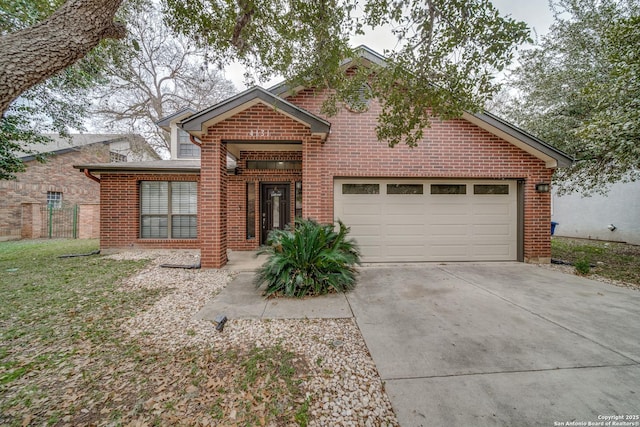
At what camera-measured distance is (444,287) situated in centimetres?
464

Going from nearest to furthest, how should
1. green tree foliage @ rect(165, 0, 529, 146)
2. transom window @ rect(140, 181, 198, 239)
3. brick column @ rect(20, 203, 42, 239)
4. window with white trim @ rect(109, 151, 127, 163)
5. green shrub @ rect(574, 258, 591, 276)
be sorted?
green tree foliage @ rect(165, 0, 529, 146) < green shrub @ rect(574, 258, 591, 276) < transom window @ rect(140, 181, 198, 239) < brick column @ rect(20, 203, 42, 239) < window with white trim @ rect(109, 151, 127, 163)

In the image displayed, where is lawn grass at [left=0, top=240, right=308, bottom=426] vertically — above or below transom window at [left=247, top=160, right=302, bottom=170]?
below

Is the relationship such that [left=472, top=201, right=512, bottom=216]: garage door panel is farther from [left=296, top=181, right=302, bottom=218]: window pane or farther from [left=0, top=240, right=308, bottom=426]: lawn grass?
[left=0, top=240, right=308, bottom=426]: lawn grass

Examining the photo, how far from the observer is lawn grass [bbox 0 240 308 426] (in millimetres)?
1856

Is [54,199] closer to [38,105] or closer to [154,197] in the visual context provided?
[38,105]

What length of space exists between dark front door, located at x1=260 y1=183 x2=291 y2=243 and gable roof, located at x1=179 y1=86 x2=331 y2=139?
318cm

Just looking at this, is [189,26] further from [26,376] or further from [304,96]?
[26,376]

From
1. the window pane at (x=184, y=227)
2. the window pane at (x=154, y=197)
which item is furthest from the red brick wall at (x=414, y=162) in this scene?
the window pane at (x=154, y=197)

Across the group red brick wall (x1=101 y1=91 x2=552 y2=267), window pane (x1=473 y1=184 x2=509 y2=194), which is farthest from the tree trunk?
window pane (x1=473 y1=184 x2=509 y2=194)

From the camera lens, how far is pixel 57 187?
13695 millimetres

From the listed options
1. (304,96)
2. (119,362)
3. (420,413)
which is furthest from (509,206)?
(119,362)

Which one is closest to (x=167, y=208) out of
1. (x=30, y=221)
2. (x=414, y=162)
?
(x=414, y=162)

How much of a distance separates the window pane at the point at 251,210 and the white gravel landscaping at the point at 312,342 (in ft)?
12.0

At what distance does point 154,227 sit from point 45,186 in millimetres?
10442
